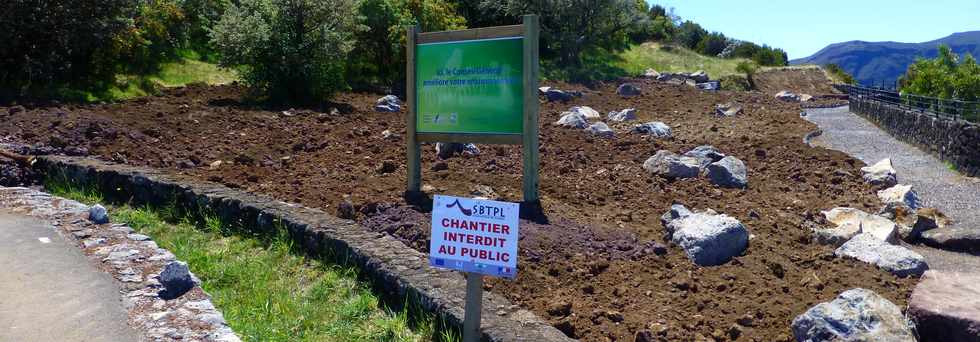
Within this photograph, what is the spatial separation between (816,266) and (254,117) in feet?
28.0

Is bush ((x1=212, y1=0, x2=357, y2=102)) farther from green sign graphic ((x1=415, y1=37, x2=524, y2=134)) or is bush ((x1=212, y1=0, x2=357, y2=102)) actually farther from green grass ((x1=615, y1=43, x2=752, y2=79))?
green grass ((x1=615, y1=43, x2=752, y2=79))

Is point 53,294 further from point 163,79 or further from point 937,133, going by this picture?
point 937,133

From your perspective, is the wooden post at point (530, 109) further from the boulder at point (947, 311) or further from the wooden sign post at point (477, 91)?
the boulder at point (947, 311)

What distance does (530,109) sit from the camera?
6.54m

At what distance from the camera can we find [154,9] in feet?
54.5

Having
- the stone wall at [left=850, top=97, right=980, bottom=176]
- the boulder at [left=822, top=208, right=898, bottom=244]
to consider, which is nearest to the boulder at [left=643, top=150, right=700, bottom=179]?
the boulder at [left=822, top=208, right=898, bottom=244]

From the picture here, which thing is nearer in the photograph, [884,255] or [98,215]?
[884,255]

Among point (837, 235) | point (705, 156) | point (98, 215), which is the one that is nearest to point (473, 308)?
point (837, 235)

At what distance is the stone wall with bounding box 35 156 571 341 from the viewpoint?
4.27m

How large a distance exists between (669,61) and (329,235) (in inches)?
1358

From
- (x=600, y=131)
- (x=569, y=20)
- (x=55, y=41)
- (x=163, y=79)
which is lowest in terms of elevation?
(x=600, y=131)

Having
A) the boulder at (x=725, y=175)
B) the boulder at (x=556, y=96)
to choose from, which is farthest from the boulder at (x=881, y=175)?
the boulder at (x=556, y=96)

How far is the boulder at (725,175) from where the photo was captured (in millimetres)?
8164

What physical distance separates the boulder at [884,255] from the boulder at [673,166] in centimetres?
277
